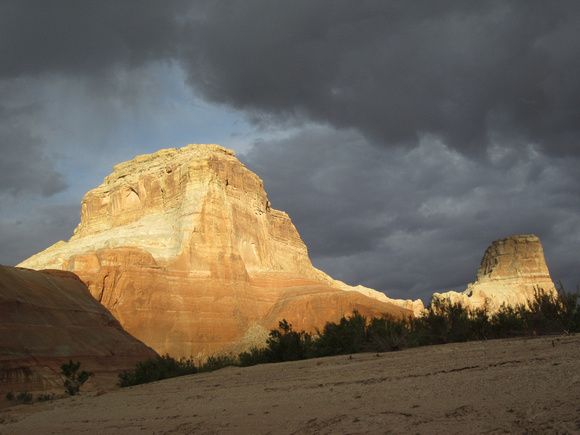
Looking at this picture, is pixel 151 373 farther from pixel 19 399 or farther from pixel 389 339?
pixel 389 339

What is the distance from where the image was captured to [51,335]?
30.3 m

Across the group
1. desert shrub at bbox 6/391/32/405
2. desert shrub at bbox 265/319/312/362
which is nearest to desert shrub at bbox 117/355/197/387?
desert shrub at bbox 6/391/32/405

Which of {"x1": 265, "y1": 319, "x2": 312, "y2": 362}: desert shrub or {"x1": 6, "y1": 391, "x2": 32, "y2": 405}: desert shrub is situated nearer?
{"x1": 265, "y1": 319, "x2": 312, "y2": 362}: desert shrub

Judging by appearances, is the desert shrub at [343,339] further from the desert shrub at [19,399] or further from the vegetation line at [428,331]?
the desert shrub at [19,399]

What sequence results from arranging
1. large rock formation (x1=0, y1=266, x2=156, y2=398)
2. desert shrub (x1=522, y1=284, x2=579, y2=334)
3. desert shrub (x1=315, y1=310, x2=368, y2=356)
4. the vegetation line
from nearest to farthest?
1. desert shrub (x1=522, y1=284, x2=579, y2=334)
2. the vegetation line
3. desert shrub (x1=315, y1=310, x2=368, y2=356)
4. large rock formation (x1=0, y1=266, x2=156, y2=398)

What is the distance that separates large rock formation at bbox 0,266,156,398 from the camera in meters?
26.1

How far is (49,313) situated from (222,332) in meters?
23.9

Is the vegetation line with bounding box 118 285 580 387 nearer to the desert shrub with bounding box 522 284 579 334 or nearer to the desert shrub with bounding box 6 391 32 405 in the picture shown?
the desert shrub with bounding box 522 284 579 334

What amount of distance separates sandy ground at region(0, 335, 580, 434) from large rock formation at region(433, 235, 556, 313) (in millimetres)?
105285

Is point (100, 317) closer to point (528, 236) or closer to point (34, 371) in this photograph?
point (34, 371)

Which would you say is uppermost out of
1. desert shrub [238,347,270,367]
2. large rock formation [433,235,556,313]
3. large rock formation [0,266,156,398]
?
large rock formation [433,235,556,313]

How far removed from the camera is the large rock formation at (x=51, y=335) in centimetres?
2606

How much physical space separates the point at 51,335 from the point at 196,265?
1095 inches

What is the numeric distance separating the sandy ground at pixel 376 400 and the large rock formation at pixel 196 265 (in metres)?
38.9
